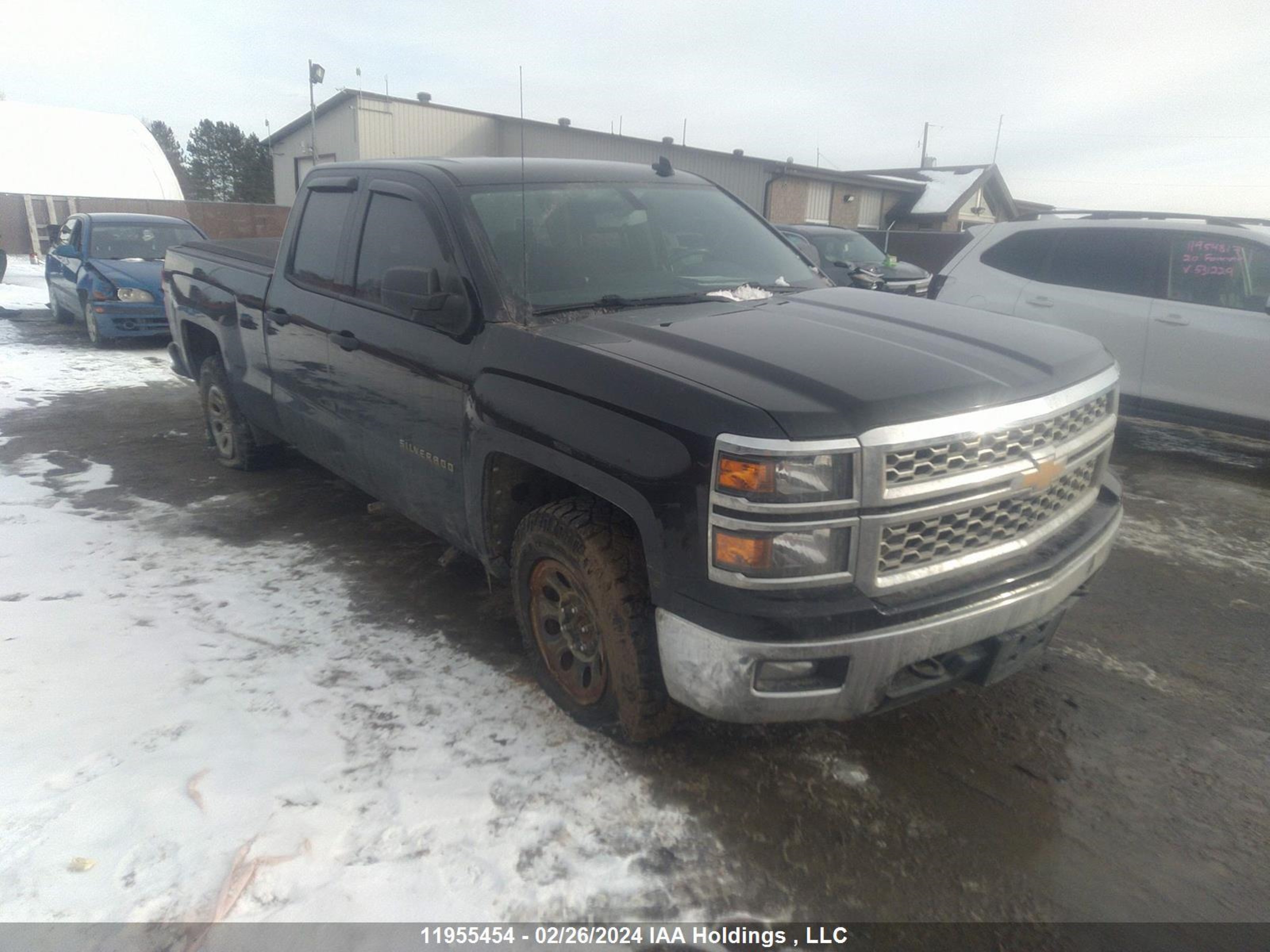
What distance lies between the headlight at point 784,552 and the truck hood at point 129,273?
33.7ft

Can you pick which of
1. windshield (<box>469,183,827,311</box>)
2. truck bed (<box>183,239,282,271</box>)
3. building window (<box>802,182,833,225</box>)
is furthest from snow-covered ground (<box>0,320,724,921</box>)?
building window (<box>802,182,833,225</box>)

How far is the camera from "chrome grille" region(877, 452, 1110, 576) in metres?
2.30

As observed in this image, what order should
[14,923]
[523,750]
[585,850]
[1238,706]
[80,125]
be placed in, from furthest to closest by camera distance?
[80,125], [1238,706], [523,750], [585,850], [14,923]

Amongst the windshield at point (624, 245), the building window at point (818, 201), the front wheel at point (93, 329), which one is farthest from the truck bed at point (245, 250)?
the building window at point (818, 201)

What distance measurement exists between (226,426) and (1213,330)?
6865 millimetres

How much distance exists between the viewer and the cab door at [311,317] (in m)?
3.98

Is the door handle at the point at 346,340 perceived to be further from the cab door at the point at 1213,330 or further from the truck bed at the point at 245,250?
the cab door at the point at 1213,330

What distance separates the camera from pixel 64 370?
930 centimetres

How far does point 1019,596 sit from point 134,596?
374 cm

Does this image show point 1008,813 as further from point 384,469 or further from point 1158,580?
point 384,469

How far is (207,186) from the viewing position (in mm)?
66625

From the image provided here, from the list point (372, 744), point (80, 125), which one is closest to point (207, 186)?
point (80, 125)

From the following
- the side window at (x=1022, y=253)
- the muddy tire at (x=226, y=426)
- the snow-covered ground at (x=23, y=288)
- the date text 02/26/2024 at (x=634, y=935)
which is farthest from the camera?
the snow-covered ground at (x=23, y=288)

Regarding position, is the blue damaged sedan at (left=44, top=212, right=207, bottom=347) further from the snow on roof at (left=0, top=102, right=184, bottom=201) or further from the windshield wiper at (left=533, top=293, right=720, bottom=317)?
the snow on roof at (left=0, top=102, right=184, bottom=201)
